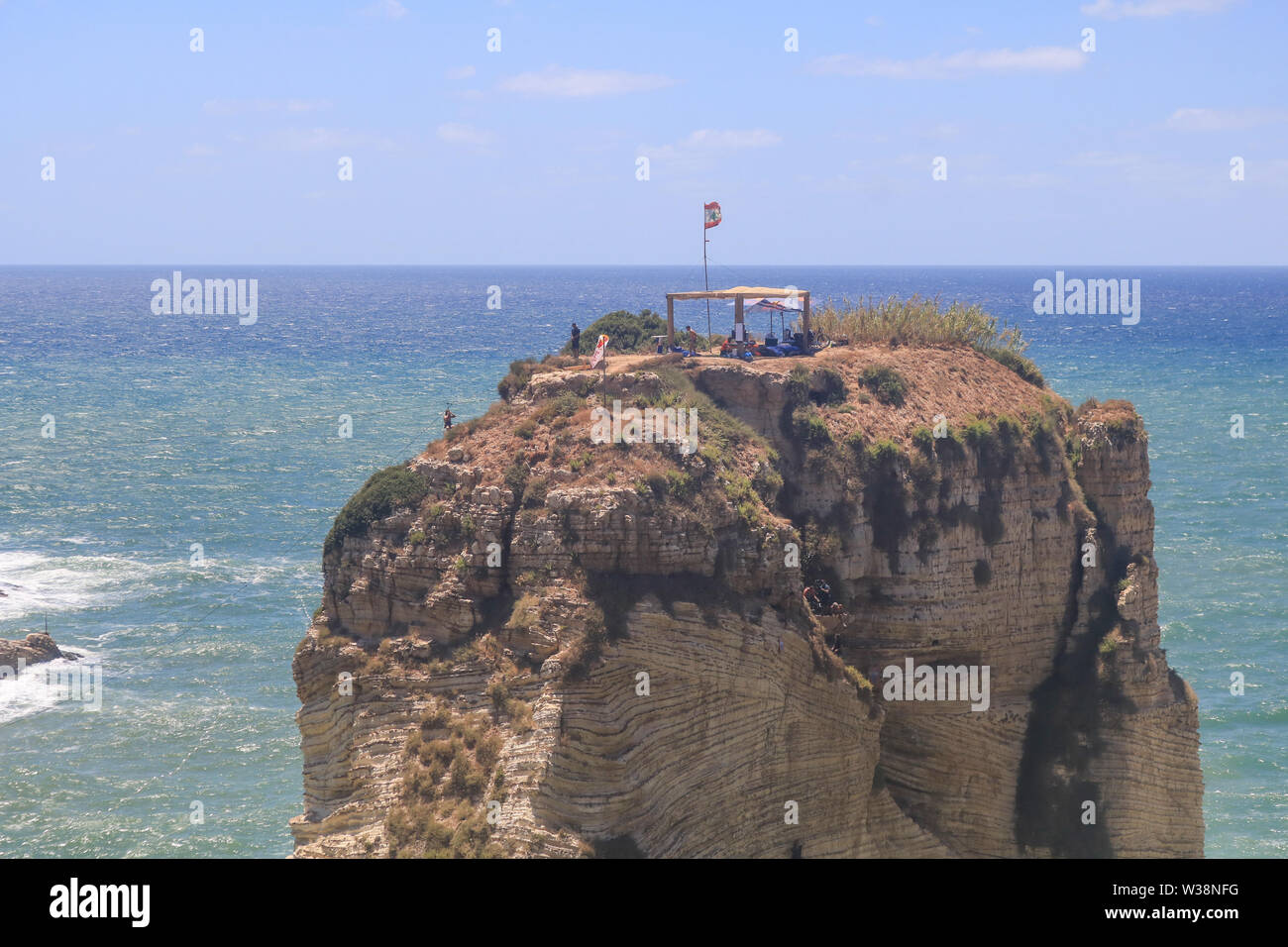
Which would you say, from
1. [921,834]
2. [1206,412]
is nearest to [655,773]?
[921,834]

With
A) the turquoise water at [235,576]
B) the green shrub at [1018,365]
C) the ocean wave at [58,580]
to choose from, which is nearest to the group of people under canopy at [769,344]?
the green shrub at [1018,365]

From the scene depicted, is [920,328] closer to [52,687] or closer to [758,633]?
[758,633]

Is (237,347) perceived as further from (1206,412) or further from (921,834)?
(921,834)

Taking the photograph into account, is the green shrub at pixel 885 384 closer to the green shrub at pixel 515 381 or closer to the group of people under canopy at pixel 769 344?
the group of people under canopy at pixel 769 344

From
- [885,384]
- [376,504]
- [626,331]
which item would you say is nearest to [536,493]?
[376,504]

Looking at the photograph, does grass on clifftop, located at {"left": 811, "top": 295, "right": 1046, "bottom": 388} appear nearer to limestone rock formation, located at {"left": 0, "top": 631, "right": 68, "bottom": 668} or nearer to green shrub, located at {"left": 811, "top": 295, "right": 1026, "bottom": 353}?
green shrub, located at {"left": 811, "top": 295, "right": 1026, "bottom": 353}
